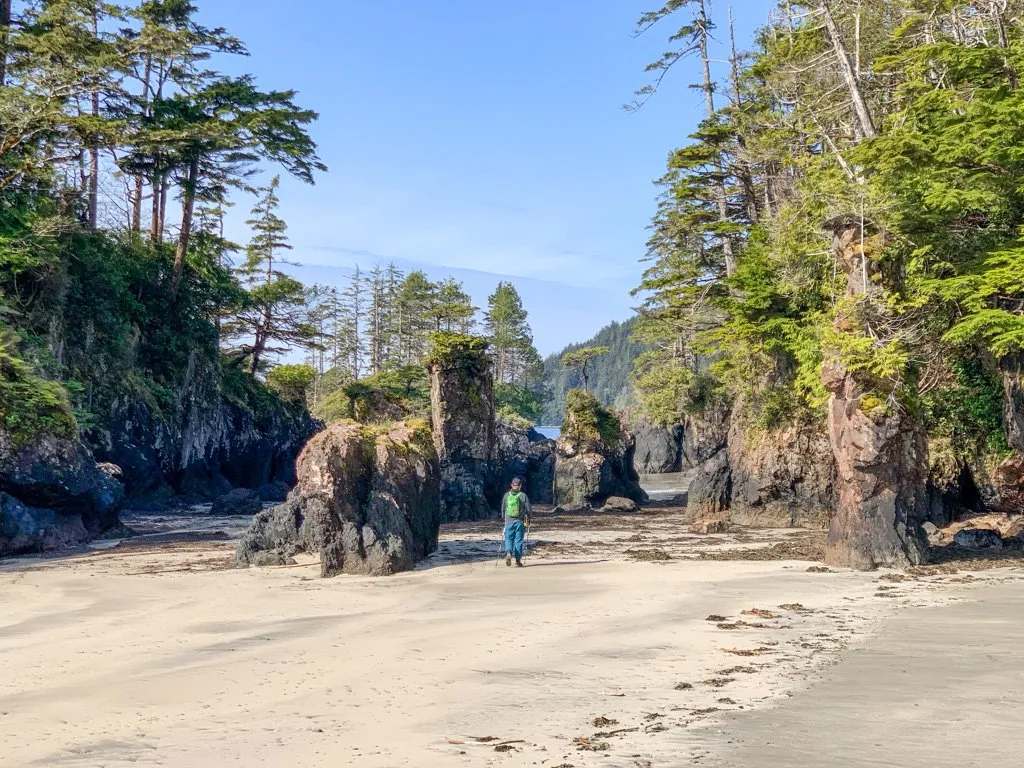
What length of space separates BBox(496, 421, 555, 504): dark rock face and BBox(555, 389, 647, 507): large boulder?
4151 mm

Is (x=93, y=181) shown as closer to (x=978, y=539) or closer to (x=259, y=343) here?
(x=259, y=343)

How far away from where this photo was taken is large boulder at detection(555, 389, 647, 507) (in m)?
33.8

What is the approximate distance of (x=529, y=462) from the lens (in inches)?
1640

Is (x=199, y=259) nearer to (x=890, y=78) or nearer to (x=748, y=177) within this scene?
(x=748, y=177)

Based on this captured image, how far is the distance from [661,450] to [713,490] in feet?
128

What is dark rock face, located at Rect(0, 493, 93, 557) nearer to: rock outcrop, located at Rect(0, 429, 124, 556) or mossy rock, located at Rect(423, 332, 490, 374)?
rock outcrop, located at Rect(0, 429, 124, 556)

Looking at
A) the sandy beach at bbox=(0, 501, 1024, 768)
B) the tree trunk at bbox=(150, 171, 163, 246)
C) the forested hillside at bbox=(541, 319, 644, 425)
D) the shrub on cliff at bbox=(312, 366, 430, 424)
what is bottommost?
the sandy beach at bbox=(0, 501, 1024, 768)

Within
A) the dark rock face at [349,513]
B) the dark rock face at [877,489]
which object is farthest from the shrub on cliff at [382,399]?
the dark rock face at [877,489]

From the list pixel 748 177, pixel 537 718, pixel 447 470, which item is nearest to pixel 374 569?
pixel 537 718

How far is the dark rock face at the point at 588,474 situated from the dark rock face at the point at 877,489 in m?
19.3

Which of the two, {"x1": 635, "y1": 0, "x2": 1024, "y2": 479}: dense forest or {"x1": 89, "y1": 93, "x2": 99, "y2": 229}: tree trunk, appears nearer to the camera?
{"x1": 635, "y1": 0, "x2": 1024, "y2": 479}: dense forest

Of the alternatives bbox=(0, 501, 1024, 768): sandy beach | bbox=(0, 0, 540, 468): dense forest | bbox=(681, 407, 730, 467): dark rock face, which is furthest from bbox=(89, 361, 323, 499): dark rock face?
bbox=(681, 407, 730, 467): dark rock face

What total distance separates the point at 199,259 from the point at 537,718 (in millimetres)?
35429

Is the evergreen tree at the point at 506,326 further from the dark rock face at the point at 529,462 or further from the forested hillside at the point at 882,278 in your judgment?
the forested hillside at the point at 882,278
